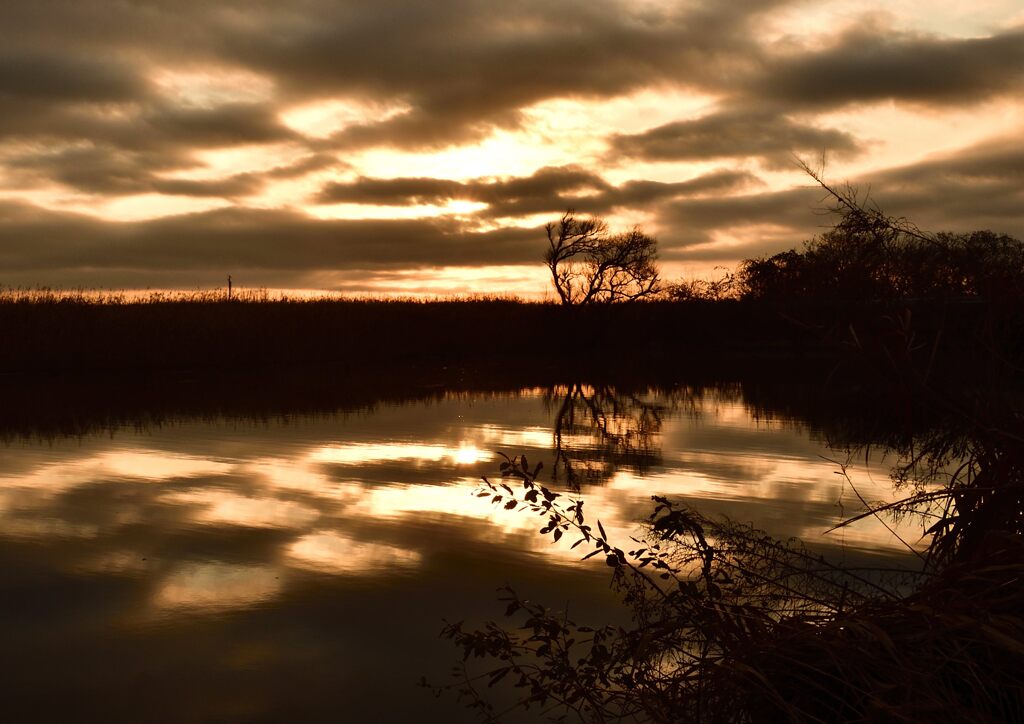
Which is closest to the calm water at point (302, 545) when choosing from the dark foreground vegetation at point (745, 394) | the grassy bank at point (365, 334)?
the dark foreground vegetation at point (745, 394)

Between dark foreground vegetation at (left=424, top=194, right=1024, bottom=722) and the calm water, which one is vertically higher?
dark foreground vegetation at (left=424, top=194, right=1024, bottom=722)

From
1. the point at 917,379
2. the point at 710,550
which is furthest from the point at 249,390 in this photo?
the point at 917,379

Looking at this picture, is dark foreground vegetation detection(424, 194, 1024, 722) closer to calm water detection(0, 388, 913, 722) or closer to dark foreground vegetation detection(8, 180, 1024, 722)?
dark foreground vegetation detection(8, 180, 1024, 722)

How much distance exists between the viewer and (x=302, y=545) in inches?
289

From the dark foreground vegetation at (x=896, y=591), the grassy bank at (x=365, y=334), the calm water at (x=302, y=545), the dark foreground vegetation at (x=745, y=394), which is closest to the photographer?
the dark foreground vegetation at (x=896, y=591)

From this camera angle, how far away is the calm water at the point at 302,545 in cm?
464

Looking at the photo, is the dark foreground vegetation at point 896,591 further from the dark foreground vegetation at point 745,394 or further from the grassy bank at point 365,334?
the grassy bank at point 365,334

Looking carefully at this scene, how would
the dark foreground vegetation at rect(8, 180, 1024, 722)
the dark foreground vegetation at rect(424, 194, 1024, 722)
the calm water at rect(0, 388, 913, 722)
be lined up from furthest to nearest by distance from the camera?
the calm water at rect(0, 388, 913, 722) → the dark foreground vegetation at rect(8, 180, 1024, 722) → the dark foreground vegetation at rect(424, 194, 1024, 722)

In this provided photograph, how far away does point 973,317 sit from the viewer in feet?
12.5

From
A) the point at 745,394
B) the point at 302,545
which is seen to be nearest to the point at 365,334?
the point at 745,394

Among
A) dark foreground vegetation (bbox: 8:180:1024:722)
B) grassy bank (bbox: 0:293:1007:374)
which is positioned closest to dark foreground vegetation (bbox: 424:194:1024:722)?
dark foreground vegetation (bbox: 8:180:1024:722)

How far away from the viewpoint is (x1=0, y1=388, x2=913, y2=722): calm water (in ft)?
15.2

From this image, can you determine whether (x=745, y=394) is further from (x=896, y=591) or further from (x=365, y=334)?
(x=896, y=591)

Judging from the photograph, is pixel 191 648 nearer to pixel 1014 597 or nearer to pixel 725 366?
pixel 1014 597
